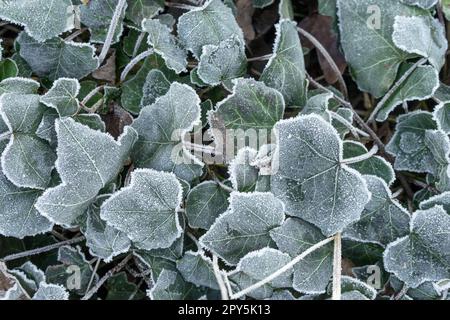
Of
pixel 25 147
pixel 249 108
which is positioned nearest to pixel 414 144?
pixel 249 108

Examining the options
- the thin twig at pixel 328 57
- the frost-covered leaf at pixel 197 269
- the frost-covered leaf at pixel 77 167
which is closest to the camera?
the frost-covered leaf at pixel 77 167

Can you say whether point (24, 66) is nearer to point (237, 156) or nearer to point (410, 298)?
point (237, 156)

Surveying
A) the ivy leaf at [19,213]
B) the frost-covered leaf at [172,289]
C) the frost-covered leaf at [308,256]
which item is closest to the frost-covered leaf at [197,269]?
the frost-covered leaf at [172,289]

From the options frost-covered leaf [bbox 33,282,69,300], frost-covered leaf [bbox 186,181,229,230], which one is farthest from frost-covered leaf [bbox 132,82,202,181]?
frost-covered leaf [bbox 33,282,69,300]

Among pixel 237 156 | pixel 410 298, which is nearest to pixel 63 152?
pixel 237 156

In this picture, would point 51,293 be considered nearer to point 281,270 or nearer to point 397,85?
point 281,270

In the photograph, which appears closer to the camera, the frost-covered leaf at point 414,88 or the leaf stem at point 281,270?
the leaf stem at point 281,270

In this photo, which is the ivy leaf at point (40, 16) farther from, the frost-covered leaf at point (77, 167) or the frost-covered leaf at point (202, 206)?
the frost-covered leaf at point (202, 206)

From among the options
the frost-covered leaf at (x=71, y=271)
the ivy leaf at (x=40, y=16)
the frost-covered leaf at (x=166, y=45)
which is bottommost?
the frost-covered leaf at (x=71, y=271)
